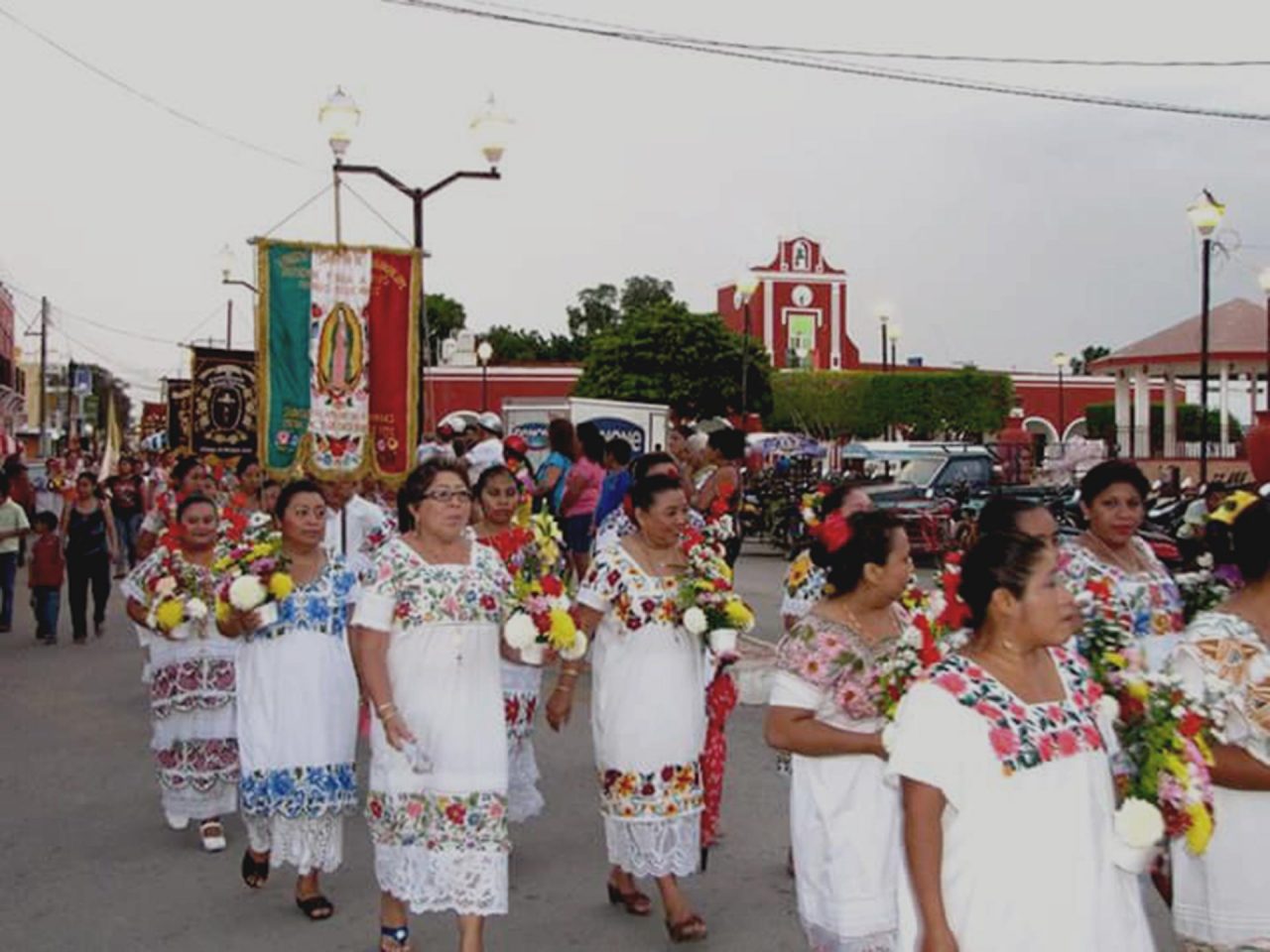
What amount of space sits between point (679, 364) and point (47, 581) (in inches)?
1699

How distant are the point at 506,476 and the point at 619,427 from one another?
24.7m

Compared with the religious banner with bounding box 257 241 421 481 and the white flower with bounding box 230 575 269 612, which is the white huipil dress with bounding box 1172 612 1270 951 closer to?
the white flower with bounding box 230 575 269 612

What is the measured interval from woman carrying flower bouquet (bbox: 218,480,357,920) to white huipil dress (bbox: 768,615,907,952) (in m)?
2.61

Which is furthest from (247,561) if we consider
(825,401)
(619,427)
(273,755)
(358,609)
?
(825,401)

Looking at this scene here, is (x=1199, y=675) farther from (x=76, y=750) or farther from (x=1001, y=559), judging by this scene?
(x=76, y=750)

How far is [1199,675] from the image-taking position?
393 centimetres

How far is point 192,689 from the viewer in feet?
27.2

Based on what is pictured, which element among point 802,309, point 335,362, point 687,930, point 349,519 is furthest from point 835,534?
point 802,309

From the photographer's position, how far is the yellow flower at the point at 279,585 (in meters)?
6.63

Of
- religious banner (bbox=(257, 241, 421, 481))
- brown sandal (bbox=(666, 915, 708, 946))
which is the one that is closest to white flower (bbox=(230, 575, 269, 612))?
brown sandal (bbox=(666, 915, 708, 946))

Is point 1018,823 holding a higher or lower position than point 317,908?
higher

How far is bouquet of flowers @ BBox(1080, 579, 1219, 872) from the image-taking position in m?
3.50

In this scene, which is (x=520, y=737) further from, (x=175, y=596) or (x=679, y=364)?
(x=679, y=364)

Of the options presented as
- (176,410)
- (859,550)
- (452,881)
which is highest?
(176,410)
